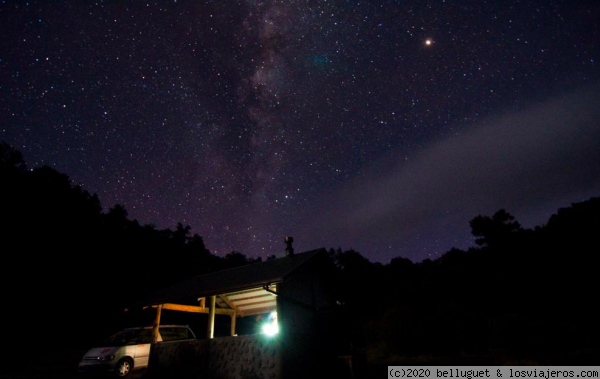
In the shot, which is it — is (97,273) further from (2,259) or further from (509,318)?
(509,318)

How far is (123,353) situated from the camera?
12102mm

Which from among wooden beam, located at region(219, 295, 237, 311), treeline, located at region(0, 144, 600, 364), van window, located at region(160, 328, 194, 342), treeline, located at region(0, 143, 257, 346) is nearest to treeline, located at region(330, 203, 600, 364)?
treeline, located at region(0, 144, 600, 364)

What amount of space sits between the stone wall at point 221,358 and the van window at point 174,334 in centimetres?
114

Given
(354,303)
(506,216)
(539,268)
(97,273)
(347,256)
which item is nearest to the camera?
(97,273)

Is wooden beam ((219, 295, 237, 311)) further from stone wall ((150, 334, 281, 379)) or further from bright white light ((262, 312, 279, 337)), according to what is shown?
stone wall ((150, 334, 281, 379))

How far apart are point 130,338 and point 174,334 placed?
6.35 feet

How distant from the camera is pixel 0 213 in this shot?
74.9 ft

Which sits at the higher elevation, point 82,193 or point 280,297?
point 82,193

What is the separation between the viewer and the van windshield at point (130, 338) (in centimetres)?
1256

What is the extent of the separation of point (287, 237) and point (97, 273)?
61.9 feet

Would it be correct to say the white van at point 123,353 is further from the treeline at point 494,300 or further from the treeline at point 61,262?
the treeline at point 61,262

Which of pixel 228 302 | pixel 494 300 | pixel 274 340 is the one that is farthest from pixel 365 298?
pixel 274 340

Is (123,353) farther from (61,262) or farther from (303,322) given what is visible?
(61,262)

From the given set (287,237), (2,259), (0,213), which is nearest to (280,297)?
(287,237)
